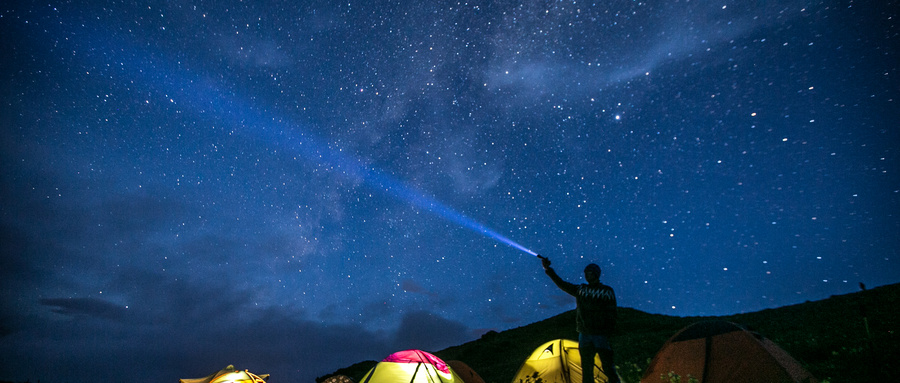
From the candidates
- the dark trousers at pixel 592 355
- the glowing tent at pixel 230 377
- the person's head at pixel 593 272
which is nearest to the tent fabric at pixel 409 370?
the dark trousers at pixel 592 355

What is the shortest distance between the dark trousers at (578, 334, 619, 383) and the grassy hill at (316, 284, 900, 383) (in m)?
1.54

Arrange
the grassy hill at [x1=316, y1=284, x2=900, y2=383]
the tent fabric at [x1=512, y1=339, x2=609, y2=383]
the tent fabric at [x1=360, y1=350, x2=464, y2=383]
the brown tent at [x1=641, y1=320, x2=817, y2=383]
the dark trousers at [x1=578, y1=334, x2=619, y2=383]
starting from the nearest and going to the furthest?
the dark trousers at [x1=578, y1=334, x2=619, y2=383] → the brown tent at [x1=641, y1=320, x2=817, y2=383] → the grassy hill at [x1=316, y1=284, x2=900, y2=383] → the tent fabric at [x1=360, y1=350, x2=464, y2=383] → the tent fabric at [x1=512, y1=339, x2=609, y2=383]

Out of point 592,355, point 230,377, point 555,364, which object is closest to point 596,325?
point 592,355

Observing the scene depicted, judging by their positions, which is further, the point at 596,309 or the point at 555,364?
the point at 555,364

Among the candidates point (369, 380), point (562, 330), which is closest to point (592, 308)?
point (369, 380)

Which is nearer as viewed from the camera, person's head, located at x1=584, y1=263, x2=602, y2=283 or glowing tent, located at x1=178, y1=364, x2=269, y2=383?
person's head, located at x1=584, y1=263, x2=602, y2=283

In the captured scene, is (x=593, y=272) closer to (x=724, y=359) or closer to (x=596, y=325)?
(x=596, y=325)

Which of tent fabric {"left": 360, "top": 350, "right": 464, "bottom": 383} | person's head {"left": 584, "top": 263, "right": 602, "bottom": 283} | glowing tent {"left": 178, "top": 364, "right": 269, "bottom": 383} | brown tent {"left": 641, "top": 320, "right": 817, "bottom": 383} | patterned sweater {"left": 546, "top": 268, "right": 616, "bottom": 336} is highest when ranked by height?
person's head {"left": 584, "top": 263, "right": 602, "bottom": 283}

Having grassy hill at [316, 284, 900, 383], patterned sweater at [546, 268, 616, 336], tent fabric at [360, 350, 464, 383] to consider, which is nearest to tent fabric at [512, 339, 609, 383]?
grassy hill at [316, 284, 900, 383]

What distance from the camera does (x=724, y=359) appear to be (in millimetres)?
7203

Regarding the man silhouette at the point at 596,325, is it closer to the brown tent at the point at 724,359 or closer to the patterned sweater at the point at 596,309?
the patterned sweater at the point at 596,309

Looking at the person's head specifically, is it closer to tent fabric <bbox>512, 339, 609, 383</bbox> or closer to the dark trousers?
the dark trousers

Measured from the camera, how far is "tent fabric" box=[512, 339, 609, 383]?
1058 centimetres

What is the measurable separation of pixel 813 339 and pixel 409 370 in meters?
14.9
